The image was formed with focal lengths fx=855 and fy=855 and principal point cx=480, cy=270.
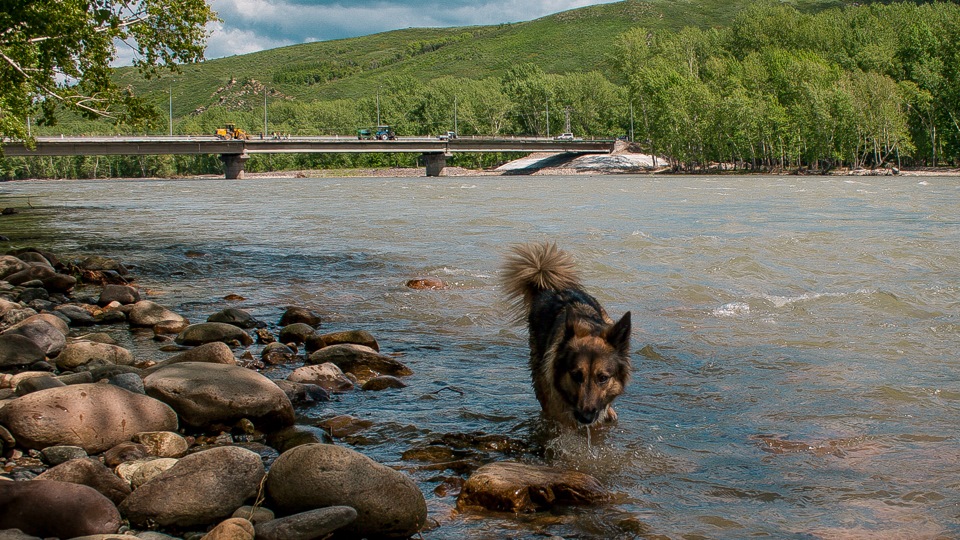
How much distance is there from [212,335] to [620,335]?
6031mm

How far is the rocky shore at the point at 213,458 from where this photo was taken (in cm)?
501

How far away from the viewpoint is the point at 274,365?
9.55 m

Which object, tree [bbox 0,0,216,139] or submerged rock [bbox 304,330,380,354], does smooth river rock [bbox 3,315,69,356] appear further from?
tree [bbox 0,0,216,139]

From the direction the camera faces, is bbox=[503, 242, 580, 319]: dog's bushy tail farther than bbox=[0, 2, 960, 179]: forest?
No

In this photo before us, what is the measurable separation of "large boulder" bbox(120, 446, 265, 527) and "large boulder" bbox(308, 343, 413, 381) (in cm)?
355

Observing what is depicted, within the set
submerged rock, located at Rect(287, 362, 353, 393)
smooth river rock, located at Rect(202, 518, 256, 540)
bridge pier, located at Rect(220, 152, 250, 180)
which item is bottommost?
submerged rock, located at Rect(287, 362, 353, 393)

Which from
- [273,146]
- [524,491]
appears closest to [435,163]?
[273,146]

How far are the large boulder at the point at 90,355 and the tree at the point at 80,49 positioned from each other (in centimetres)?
1110

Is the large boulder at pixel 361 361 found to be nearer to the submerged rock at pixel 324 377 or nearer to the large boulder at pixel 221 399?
the submerged rock at pixel 324 377

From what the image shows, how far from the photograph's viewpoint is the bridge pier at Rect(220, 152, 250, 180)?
105m

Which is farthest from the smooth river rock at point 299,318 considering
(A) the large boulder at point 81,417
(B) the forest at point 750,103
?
(B) the forest at point 750,103

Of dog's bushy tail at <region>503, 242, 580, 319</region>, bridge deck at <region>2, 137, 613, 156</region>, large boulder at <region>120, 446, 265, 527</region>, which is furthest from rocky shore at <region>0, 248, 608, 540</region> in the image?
bridge deck at <region>2, 137, 613, 156</region>

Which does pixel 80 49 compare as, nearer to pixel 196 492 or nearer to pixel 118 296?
pixel 118 296

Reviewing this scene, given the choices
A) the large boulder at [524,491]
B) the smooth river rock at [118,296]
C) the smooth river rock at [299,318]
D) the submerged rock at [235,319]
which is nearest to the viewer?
the large boulder at [524,491]
